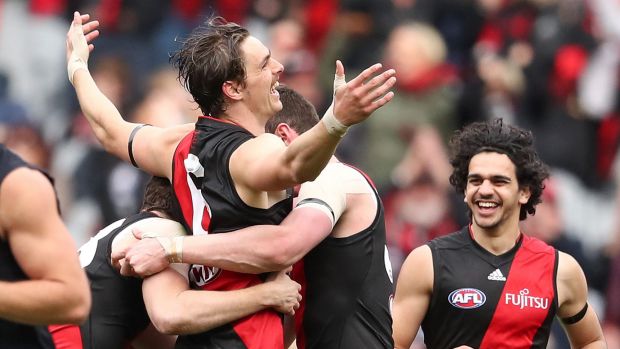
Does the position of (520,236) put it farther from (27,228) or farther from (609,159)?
(609,159)

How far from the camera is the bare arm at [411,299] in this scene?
23.1 ft

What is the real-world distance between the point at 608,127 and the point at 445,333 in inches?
238

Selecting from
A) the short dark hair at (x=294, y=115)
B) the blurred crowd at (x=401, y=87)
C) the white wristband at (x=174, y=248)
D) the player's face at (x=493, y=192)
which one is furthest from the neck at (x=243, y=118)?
the blurred crowd at (x=401, y=87)

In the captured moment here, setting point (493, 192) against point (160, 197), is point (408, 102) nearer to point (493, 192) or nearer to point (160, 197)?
point (493, 192)

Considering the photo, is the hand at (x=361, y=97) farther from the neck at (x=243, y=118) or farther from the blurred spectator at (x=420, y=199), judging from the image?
the blurred spectator at (x=420, y=199)

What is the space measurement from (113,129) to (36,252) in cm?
185

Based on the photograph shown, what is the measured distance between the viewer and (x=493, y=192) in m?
7.33

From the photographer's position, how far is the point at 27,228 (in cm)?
488

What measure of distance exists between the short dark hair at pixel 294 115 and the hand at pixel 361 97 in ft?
3.72

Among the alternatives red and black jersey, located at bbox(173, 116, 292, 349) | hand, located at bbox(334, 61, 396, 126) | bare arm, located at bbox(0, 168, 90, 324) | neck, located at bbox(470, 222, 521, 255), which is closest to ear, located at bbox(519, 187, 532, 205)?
neck, located at bbox(470, 222, 521, 255)

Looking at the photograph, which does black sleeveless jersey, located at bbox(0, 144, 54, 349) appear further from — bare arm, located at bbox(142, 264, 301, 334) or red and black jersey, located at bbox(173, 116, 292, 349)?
red and black jersey, located at bbox(173, 116, 292, 349)

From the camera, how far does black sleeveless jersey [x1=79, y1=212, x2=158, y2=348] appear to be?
626cm

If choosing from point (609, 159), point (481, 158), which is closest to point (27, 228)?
point (481, 158)

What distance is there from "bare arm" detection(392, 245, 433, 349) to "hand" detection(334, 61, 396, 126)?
6.42ft
